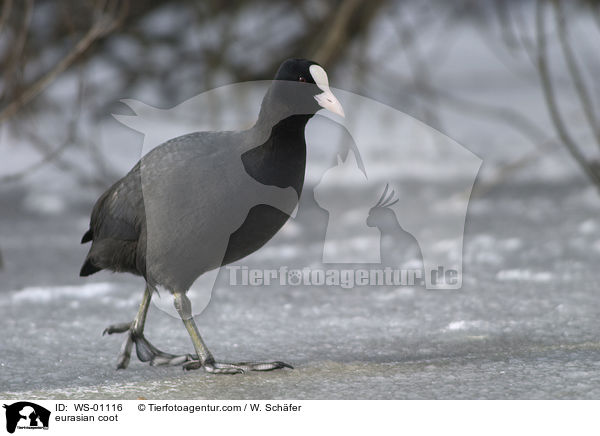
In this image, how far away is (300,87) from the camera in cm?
153

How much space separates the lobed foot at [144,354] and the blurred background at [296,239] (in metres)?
0.02

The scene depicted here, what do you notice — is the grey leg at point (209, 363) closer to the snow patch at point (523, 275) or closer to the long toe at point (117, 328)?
the long toe at point (117, 328)

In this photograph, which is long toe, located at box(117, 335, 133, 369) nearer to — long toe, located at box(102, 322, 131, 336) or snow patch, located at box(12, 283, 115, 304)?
long toe, located at box(102, 322, 131, 336)

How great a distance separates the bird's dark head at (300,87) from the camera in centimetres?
151

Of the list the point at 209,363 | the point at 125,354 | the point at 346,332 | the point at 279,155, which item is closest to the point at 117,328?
the point at 125,354

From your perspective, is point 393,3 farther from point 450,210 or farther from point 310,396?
point 310,396

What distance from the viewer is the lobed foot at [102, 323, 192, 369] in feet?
5.72

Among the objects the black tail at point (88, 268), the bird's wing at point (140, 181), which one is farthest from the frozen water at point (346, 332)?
the bird's wing at point (140, 181)

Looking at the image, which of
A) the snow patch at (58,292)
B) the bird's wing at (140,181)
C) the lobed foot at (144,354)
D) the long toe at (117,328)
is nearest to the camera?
the bird's wing at (140,181)

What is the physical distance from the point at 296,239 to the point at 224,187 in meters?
1.44

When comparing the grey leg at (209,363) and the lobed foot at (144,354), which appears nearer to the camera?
the grey leg at (209,363)

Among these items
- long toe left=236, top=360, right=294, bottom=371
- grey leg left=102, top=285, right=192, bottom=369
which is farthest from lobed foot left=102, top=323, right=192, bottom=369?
long toe left=236, top=360, right=294, bottom=371

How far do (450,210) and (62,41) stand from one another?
2.16m

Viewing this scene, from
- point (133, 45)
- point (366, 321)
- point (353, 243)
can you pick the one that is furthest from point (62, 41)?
A: point (366, 321)
